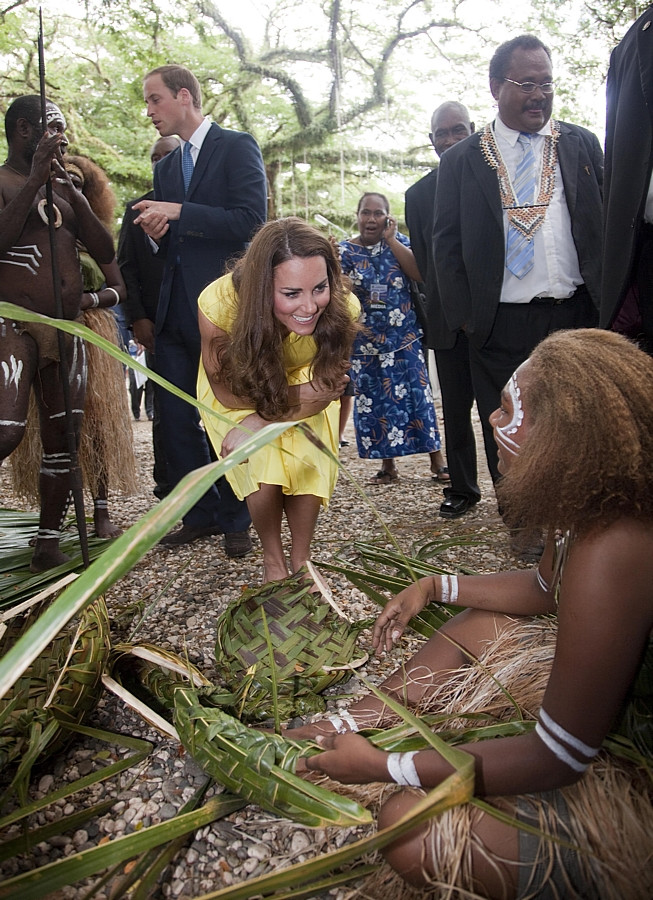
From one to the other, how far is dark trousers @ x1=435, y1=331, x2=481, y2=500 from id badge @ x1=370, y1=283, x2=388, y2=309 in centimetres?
69

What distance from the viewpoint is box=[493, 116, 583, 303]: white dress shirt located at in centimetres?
263

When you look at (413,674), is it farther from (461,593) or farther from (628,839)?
(628,839)

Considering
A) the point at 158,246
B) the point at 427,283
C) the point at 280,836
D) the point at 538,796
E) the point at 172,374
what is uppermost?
the point at 158,246

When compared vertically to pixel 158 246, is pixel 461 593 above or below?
below

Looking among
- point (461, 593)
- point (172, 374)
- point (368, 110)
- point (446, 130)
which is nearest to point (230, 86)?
point (368, 110)

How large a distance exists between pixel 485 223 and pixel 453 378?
3.03ft

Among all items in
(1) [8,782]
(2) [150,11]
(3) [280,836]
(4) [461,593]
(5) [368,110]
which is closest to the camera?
(3) [280,836]

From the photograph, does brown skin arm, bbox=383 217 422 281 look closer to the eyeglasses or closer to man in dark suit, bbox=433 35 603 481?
man in dark suit, bbox=433 35 603 481

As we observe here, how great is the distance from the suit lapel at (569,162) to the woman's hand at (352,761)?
227 cm

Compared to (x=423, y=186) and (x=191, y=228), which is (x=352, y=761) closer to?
(x=191, y=228)

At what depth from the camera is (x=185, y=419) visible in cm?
313

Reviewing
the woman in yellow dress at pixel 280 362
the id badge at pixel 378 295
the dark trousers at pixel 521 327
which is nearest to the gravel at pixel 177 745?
the woman in yellow dress at pixel 280 362

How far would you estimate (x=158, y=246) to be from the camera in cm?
315

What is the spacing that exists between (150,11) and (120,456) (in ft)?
26.2
